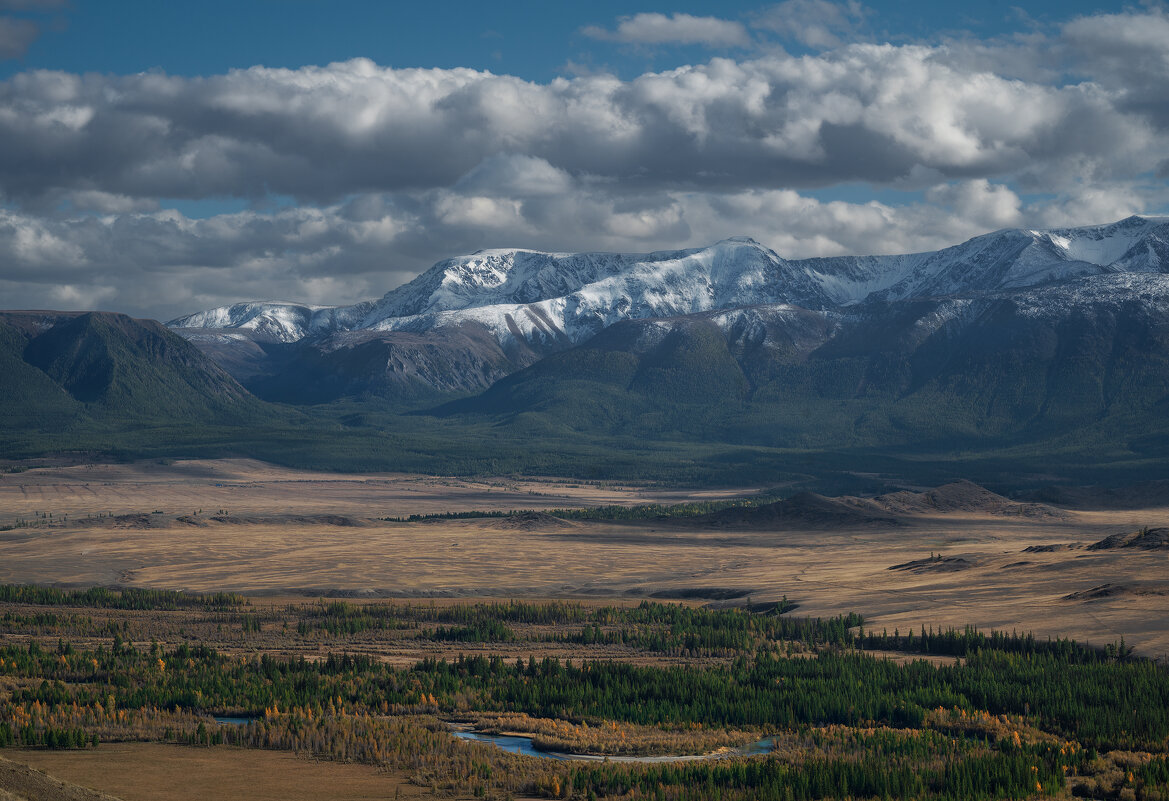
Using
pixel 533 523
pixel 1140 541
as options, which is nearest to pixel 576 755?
pixel 1140 541

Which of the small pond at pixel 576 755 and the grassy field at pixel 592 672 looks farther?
the small pond at pixel 576 755

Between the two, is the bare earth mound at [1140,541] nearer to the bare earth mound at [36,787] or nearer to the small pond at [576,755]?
the small pond at [576,755]

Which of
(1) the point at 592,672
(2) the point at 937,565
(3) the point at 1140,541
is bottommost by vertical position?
(2) the point at 937,565

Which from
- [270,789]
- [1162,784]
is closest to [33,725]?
[270,789]

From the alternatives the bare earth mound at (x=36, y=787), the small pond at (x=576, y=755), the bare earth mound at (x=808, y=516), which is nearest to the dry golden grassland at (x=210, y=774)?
the bare earth mound at (x=36, y=787)

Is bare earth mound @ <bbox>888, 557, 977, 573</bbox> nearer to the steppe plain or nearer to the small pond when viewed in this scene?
the steppe plain

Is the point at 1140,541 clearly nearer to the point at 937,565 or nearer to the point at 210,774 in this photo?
the point at 937,565

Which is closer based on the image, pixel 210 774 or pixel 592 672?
pixel 210 774

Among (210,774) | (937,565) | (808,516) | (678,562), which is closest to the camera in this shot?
(210,774)

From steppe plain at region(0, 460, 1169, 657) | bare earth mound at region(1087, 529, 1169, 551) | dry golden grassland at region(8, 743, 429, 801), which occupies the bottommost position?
steppe plain at region(0, 460, 1169, 657)

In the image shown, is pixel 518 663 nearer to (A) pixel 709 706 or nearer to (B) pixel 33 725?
(A) pixel 709 706

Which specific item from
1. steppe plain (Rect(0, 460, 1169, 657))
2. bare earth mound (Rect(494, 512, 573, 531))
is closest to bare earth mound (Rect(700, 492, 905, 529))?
steppe plain (Rect(0, 460, 1169, 657))
